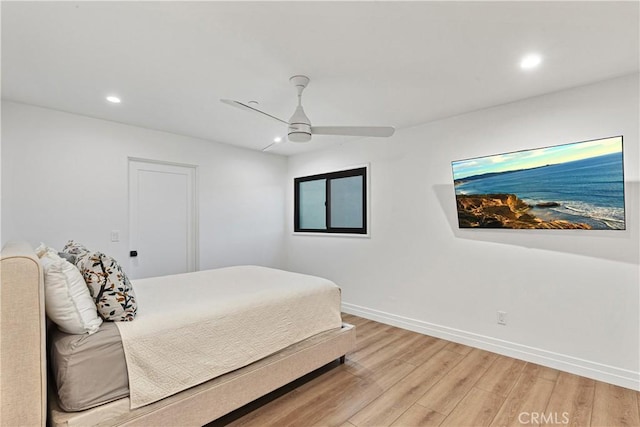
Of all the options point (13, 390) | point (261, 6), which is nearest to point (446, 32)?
point (261, 6)

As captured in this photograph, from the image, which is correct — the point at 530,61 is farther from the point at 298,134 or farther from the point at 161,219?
the point at 161,219

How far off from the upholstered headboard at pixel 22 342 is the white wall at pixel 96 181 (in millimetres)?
2236

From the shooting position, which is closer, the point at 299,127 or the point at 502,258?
the point at 299,127

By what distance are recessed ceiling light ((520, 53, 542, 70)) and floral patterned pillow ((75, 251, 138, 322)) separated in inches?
118

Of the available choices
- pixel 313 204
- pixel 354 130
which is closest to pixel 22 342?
pixel 354 130

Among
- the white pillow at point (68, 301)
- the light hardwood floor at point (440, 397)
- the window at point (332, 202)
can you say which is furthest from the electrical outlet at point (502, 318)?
the white pillow at point (68, 301)

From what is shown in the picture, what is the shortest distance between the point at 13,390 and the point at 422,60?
2835 millimetres

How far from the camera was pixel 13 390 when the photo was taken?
123cm

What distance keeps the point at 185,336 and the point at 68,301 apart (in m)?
0.61

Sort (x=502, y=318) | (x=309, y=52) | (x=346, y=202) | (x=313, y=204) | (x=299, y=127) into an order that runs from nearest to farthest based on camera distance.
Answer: (x=309, y=52)
(x=299, y=127)
(x=502, y=318)
(x=346, y=202)
(x=313, y=204)

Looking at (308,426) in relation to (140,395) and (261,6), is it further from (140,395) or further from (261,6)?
(261,6)

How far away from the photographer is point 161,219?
383 centimetres

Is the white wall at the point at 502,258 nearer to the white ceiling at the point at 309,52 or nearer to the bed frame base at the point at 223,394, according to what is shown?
the white ceiling at the point at 309,52

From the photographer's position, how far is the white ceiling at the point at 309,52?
1.65 metres
